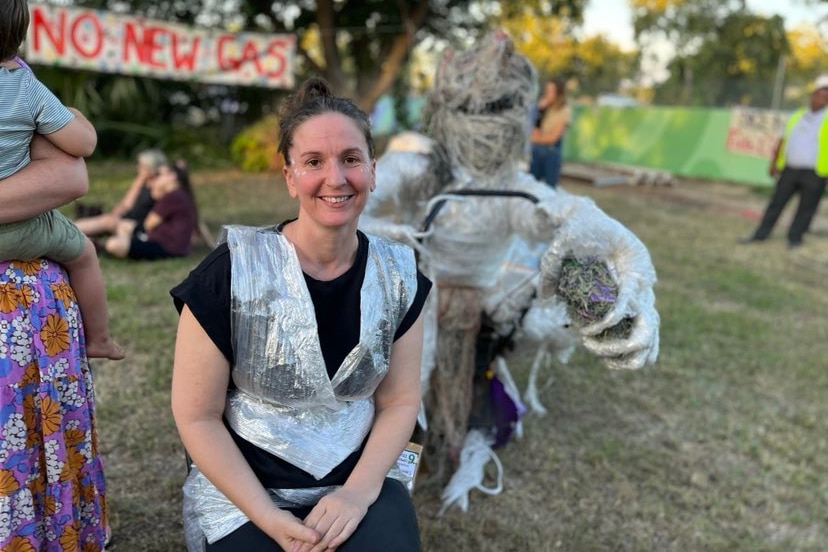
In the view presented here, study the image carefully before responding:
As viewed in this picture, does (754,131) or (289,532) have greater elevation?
(754,131)

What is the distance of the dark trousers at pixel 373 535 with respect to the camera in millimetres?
1410

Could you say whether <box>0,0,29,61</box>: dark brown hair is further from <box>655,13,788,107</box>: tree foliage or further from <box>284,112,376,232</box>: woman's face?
<box>655,13,788,107</box>: tree foliage

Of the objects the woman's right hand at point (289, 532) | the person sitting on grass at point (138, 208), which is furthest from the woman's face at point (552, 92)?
the woman's right hand at point (289, 532)

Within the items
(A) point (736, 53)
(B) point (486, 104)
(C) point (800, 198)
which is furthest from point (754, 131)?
(B) point (486, 104)

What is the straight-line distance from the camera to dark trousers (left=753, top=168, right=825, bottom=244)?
7285 mm

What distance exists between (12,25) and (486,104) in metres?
1.51

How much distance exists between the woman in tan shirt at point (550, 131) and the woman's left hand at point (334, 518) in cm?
629

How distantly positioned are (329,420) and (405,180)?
3.96ft

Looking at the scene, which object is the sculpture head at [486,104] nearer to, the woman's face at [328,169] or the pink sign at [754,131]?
the woman's face at [328,169]

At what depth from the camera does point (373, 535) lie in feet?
4.67

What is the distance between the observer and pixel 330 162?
1457mm

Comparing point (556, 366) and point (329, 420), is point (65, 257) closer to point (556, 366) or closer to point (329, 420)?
point (329, 420)

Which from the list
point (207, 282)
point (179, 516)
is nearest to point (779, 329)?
point (179, 516)

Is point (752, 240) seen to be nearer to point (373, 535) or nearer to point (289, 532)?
point (373, 535)
